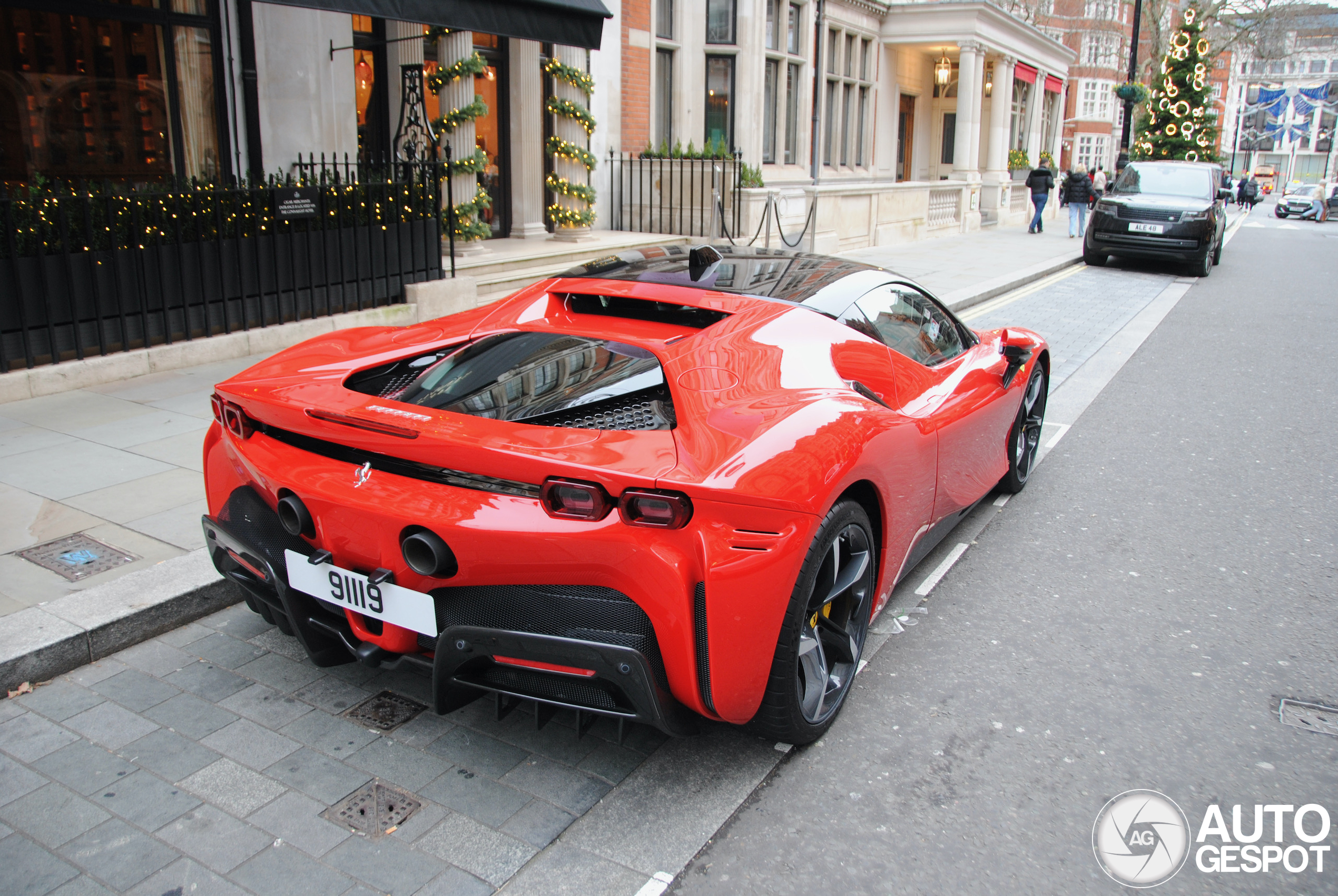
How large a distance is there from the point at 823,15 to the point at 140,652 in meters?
21.8

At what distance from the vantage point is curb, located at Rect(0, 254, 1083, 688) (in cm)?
345

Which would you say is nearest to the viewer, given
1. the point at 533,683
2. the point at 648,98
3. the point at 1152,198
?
the point at 533,683

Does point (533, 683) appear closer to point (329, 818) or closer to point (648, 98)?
point (329, 818)

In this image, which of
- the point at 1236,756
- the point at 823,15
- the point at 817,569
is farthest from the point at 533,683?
the point at 823,15

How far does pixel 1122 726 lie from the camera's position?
331 cm

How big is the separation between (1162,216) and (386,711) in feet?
58.0

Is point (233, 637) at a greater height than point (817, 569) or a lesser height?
lesser

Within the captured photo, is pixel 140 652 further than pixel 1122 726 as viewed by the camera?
Yes

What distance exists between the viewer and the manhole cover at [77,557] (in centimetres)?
413

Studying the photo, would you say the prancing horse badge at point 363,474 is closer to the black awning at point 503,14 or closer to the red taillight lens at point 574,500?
the red taillight lens at point 574,500

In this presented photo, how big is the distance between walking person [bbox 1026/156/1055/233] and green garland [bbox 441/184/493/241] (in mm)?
17807

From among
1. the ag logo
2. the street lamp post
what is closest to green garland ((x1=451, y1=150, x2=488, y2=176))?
the ag logo

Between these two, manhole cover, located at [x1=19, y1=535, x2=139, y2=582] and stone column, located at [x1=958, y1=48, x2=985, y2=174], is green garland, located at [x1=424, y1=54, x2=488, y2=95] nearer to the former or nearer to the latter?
manhole cover, located at [x1=19, y1=535, x2=139, y2=582]

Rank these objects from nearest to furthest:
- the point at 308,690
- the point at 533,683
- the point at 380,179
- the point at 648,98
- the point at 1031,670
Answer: the point at 533,683, the point at 308,690, the point at 1031,670, the point at 380,179, the point at 648,98
